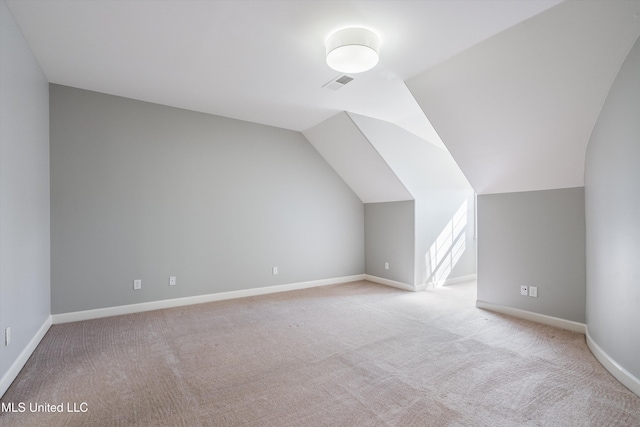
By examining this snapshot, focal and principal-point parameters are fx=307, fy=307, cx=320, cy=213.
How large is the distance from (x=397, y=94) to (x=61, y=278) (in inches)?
171

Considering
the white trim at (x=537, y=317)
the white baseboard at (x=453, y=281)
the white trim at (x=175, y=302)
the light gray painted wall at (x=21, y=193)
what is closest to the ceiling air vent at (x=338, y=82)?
the light gray painted wall at (x=21, y=193)

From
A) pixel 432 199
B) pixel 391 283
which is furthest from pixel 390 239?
pixel 432 199

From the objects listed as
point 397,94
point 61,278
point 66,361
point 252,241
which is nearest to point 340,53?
point 397,94

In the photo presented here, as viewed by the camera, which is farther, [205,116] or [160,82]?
[205,116]

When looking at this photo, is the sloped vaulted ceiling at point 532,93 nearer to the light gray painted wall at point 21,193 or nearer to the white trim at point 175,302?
the white trim at point 175,302

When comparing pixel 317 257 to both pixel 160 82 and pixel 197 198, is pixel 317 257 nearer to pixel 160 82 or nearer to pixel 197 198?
pixel 197 198

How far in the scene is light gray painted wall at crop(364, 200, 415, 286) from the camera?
5.07m

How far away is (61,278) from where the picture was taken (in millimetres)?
3430

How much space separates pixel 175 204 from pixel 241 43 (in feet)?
7.76

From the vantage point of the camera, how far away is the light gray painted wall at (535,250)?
3.20 m

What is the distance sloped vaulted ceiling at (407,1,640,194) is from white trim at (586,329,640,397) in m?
1.59

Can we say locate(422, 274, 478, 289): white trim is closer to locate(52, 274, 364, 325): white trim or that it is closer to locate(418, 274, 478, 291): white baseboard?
locate(418, 274, 478, 291): white baseboard

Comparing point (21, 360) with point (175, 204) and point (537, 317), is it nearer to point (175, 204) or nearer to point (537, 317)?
point (175, 204)

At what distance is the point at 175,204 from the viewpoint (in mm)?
4098
